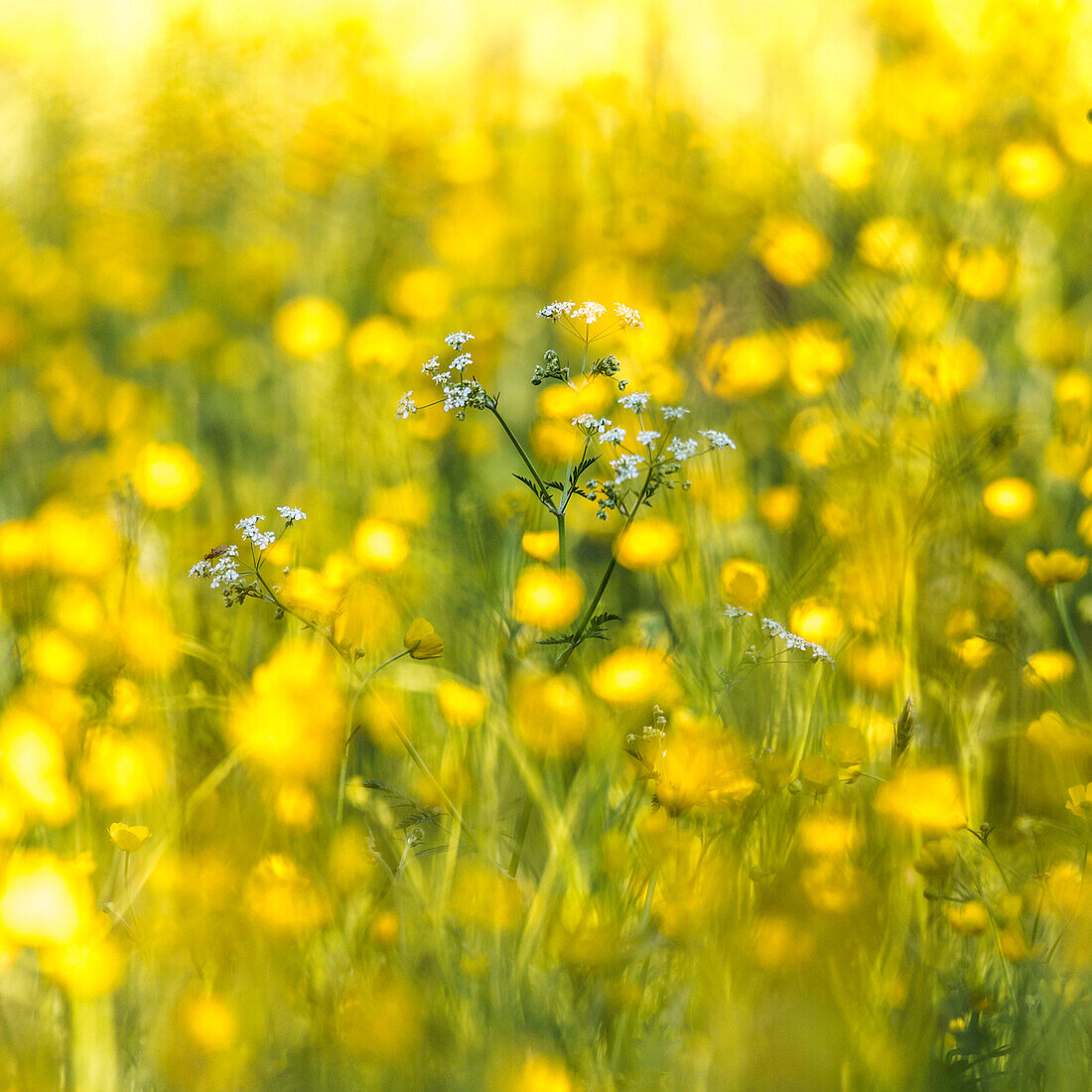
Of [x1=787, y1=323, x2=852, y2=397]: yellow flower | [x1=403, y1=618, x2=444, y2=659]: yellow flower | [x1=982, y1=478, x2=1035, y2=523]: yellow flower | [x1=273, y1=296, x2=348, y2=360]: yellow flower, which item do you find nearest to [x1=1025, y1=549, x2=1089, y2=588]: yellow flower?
[x1=982, y1=478, x2=1035, y2=523]: yellow flower

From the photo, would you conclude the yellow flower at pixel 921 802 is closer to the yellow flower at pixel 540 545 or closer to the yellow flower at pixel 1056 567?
the yellow flower at pixel 1056 567

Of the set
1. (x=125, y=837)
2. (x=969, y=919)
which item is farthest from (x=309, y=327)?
(x=969, y=919)

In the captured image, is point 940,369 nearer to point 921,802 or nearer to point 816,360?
point 816,360

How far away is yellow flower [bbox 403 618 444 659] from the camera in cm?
93

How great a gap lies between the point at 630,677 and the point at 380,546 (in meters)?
0.35

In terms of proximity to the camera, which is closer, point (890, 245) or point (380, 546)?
point (380, 546)

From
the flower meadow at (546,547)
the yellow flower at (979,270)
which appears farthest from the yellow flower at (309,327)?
the yellow flower at (979,270)

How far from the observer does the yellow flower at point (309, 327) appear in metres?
1.37

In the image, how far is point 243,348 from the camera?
1414 mm

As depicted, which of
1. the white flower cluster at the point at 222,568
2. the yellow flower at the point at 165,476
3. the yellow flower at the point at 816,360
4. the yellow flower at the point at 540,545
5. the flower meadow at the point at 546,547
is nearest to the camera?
the flower meadow at the point at 546,547

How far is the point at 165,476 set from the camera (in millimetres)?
1227

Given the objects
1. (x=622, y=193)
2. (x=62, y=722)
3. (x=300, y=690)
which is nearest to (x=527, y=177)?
(x=622, y=193)

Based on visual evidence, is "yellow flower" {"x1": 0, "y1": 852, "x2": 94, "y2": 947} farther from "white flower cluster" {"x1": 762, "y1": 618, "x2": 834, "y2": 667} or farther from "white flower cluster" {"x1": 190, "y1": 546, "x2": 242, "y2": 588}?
"white flower cluster" {"x1": 762, "y1": 618, "x2": 834, "y2": 667}

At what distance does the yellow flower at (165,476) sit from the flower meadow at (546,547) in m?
0.01
